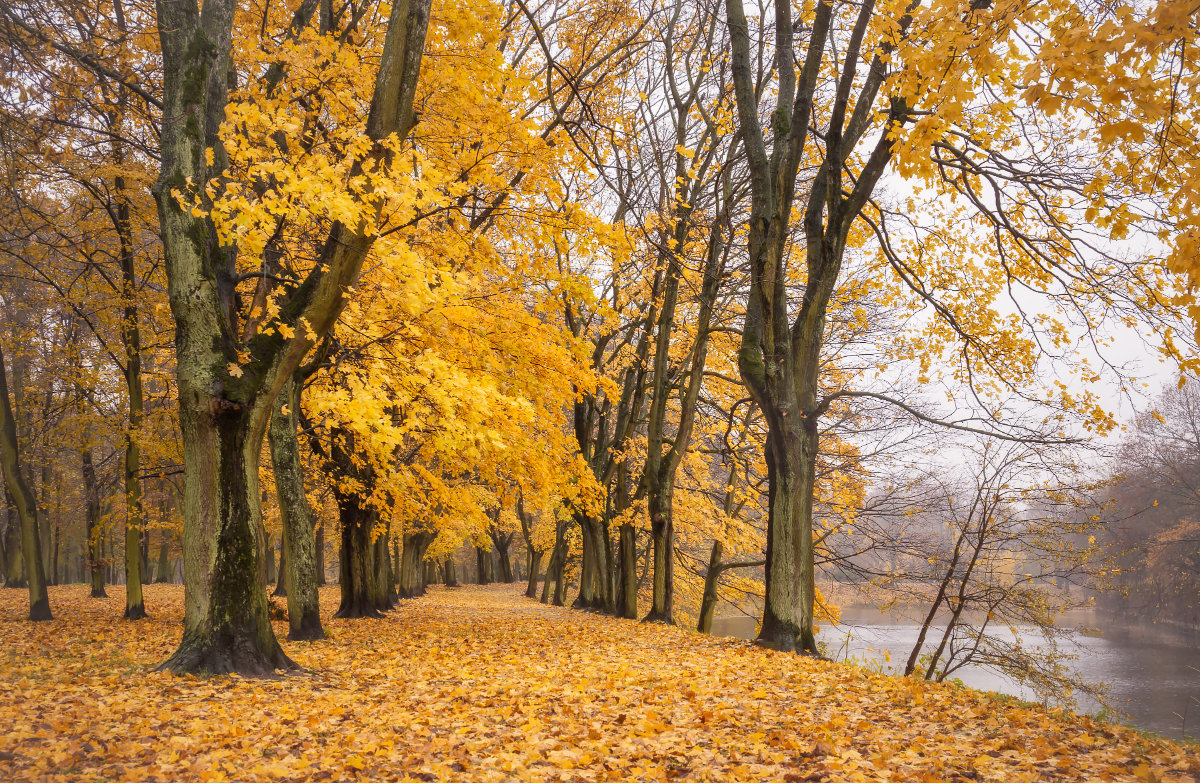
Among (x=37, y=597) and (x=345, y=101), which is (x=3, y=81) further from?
(x=37, y=597)

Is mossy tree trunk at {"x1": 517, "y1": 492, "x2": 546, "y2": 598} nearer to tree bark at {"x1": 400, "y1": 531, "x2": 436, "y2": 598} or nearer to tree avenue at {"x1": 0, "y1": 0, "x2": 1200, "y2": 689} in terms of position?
tree bark at {"x1": 400, "y1": 531, "x2": 436, "y2": 598}

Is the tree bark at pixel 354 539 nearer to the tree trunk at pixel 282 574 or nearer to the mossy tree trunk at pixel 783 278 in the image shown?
the tree trunk at pixel 282 574

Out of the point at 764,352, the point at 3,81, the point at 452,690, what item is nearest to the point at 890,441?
the point at 764,352

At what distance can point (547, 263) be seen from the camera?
8031mm

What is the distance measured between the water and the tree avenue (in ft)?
10.1

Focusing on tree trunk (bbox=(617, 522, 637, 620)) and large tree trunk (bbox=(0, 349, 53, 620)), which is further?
tree trunk (bbox=(617, 522, 637, 620))

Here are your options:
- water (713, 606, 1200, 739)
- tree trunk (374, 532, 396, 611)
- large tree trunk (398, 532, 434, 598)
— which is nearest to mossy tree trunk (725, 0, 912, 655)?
water (713, 606, 1200, 739)

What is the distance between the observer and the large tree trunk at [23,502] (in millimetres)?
10461

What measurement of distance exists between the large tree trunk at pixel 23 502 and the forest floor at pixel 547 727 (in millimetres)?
5000

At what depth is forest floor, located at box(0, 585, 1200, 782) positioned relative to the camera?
10.9 feet

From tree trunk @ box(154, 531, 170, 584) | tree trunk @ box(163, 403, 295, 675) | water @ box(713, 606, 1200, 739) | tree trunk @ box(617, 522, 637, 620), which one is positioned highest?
tree trunk @ box(163, 403, 295, 675)

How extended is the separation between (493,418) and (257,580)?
3683 mm

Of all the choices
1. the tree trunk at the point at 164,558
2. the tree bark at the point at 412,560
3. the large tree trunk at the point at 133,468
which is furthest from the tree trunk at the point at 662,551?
the tree trunk at the point at 164,558

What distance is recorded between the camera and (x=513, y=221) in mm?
8438
